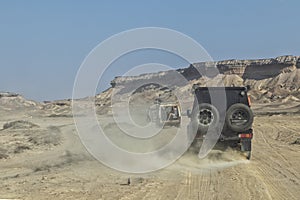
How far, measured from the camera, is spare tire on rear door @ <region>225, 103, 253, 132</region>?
1775 cm

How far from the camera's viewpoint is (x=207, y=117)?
17.8m

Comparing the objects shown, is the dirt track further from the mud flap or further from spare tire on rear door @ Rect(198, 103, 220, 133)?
spare tire on rear door @ Rect(198, 103, 220, 133)

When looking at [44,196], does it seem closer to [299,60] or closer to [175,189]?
[175,189]

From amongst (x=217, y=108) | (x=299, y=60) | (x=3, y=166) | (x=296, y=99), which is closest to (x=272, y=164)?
(x=217, y=108)

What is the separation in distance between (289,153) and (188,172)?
6.05 m

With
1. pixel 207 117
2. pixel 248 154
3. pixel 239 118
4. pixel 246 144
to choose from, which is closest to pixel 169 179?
pixel 207 117

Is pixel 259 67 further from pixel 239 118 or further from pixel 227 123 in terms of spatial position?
pixel 227 123

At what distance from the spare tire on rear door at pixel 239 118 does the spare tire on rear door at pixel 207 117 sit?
404mm

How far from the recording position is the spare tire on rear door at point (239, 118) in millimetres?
17750

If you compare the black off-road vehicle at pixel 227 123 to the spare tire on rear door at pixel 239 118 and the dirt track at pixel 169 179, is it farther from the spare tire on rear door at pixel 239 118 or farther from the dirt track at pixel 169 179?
the dirt track at pixel 169 179

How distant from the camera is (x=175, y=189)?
12.3 meters

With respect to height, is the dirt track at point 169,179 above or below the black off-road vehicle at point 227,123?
below

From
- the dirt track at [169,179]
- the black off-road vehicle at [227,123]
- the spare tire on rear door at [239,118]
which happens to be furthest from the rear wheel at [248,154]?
the spare tire on rear door at [239,118]

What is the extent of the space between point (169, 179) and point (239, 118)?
4.74 m
